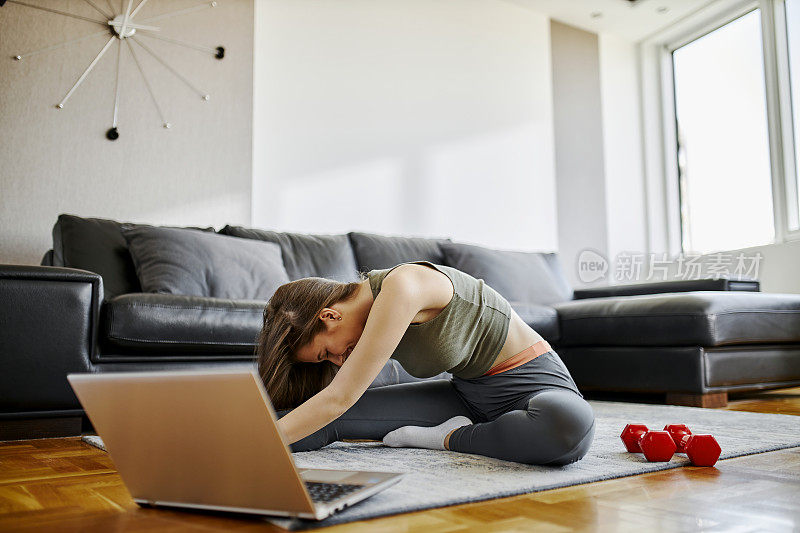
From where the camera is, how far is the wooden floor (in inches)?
35.2

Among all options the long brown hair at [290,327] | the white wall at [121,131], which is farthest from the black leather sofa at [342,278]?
the long brown hair at [290,327]

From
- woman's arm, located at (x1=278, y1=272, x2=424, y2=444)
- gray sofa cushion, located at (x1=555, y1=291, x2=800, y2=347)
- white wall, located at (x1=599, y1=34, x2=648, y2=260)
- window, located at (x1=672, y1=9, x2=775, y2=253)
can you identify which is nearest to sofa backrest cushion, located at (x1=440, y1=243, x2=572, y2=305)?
gray sofa cushion, located at (x1=555, y1=291, x2=800, y2=347)

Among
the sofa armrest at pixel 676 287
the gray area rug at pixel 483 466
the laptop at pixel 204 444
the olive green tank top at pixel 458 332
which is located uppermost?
the sofa armrest at pixel 676 287

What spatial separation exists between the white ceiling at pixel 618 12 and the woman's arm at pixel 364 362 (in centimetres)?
405

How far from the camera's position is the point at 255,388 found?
771mm

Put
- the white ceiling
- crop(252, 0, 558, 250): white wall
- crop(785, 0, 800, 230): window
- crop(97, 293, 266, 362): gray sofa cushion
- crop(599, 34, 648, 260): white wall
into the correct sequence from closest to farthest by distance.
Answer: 1. crop(97, 293, 266, 362): gray sofa cushion
2. crop(252, 0, 558, 250): white wall
3. crop(785, 0, 800, 230): window
4. the white ceiling
5. crop(599, 34, 648, 260): white wall

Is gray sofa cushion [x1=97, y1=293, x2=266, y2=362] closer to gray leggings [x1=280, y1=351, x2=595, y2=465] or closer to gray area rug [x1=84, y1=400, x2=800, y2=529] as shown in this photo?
gray area rug [x1=84, y1=400, x2=800, y2=529]

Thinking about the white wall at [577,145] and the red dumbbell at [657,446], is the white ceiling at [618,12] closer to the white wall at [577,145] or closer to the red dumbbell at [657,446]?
the white wall at [577,145]

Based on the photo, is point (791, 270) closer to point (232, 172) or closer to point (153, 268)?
point (232, 172)

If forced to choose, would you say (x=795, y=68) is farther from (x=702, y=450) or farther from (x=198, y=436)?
(x=198, y=436)

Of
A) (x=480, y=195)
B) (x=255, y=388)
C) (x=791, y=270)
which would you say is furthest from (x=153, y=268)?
(x=791, y=270)

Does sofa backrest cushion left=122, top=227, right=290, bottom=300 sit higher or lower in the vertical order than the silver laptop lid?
higher

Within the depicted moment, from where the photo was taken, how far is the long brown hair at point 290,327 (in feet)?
4.28

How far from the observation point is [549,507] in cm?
100
